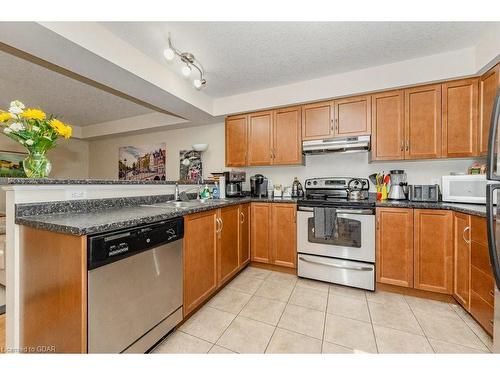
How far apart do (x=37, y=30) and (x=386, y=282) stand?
11.3 feet

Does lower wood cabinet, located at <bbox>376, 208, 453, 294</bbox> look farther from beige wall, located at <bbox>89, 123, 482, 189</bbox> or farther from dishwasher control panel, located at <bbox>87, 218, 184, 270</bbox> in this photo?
dishwasher control panel, located at <bbox>87, 218, 184, 270</bbox>

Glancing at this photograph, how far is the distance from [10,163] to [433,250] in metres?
6.73

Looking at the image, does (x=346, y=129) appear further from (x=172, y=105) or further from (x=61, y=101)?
(x=61, y=101)

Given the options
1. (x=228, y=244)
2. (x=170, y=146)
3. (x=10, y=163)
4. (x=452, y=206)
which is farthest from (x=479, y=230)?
(x=10, y=163)

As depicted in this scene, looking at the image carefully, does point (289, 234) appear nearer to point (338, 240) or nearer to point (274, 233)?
point (274, 233)

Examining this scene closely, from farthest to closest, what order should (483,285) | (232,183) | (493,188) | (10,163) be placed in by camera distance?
(10,163)
(232,183)
(483,285)
(493,188)

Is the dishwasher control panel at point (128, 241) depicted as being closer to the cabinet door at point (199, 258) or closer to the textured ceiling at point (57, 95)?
the cabinet door at point (199, 258)

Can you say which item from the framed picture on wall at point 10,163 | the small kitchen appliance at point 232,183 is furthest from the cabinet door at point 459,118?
the framed picture on wall at point 10,163

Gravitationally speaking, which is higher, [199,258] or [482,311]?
[199,258]

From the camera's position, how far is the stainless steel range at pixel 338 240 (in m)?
2.21

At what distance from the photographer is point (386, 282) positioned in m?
2.17

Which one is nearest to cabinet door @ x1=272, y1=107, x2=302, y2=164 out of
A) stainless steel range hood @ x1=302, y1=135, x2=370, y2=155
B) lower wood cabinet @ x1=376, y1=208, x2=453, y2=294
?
stainless steel range hood @ x1=302, y1=135, x2=370, y2=155

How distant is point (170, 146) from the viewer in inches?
165

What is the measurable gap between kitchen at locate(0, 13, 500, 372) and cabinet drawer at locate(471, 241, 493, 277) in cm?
1
